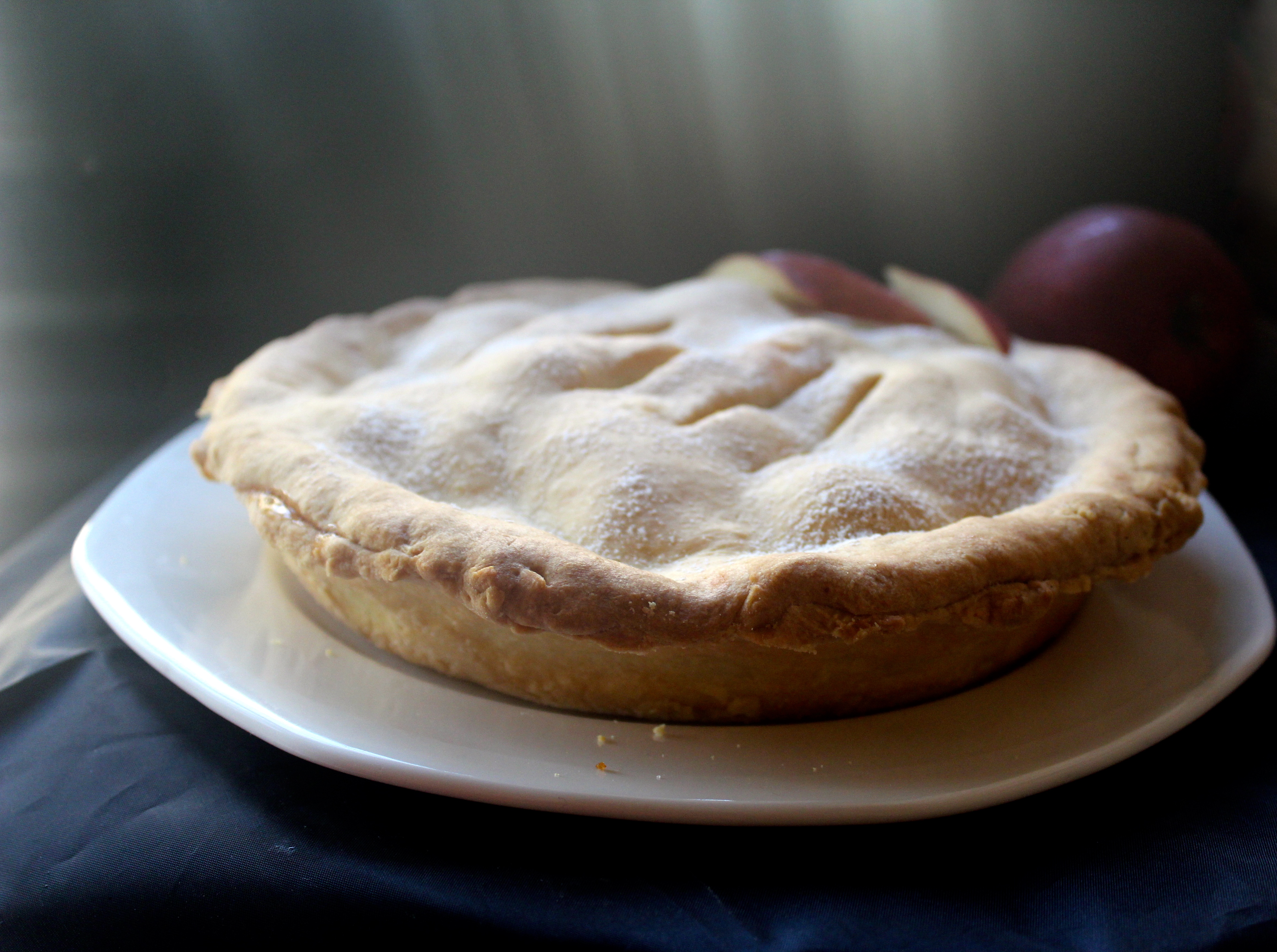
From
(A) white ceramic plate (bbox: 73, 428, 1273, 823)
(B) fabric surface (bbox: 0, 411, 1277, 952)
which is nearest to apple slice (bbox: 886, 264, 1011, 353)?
(A) white ceramic plate (bbox: 73, 428, 1273, 823)

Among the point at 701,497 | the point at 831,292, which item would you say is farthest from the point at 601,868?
the point at 831,292

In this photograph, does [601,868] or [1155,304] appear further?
[1155,304]

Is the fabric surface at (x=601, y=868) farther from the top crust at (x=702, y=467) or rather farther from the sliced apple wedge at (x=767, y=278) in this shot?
the sliced apple wedge at (x=767, y=278)

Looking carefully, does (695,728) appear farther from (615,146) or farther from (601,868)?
(615,146)

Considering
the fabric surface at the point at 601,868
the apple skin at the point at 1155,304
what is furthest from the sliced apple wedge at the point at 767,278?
the fabric surface at the point at 601,868

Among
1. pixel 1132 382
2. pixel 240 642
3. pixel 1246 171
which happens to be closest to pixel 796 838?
pixel 240 642

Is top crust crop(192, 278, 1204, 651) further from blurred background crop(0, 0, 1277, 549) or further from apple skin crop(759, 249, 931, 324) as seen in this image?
blurred background crop(0, 0, 1277, 549)
